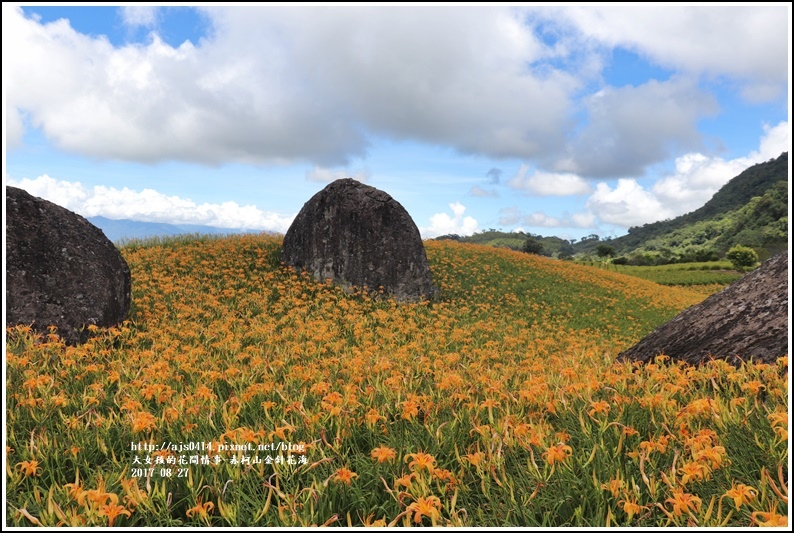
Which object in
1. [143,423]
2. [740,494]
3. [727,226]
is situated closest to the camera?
[740,494]

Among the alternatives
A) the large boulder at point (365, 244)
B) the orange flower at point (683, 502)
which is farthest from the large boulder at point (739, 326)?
the large boulder at point (365, 244)

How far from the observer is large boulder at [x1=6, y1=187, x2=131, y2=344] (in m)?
6.74

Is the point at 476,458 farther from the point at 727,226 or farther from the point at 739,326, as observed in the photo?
the point at 727,226

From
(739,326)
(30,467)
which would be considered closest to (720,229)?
(739,326)

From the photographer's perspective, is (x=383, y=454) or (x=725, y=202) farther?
(x=725, y=202)

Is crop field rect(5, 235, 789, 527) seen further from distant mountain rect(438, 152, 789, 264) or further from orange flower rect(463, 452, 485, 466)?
distant mountain rect(438, 152, 789, 264)

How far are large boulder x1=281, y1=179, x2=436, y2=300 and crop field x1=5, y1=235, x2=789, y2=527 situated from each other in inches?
223

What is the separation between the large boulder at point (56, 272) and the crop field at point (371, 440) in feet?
1.52

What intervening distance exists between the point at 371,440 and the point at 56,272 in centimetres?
657

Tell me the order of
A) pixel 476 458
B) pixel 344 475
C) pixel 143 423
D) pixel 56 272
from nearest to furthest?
pixel 344 475
pixel 476 458
pixel 143 423
pixel 56 272

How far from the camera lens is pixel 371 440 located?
3.34 meters

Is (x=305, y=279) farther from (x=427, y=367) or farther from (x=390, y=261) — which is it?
(x=427, y=367)

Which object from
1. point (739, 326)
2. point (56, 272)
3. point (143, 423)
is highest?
point (56, 272)

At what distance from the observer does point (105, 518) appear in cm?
235
